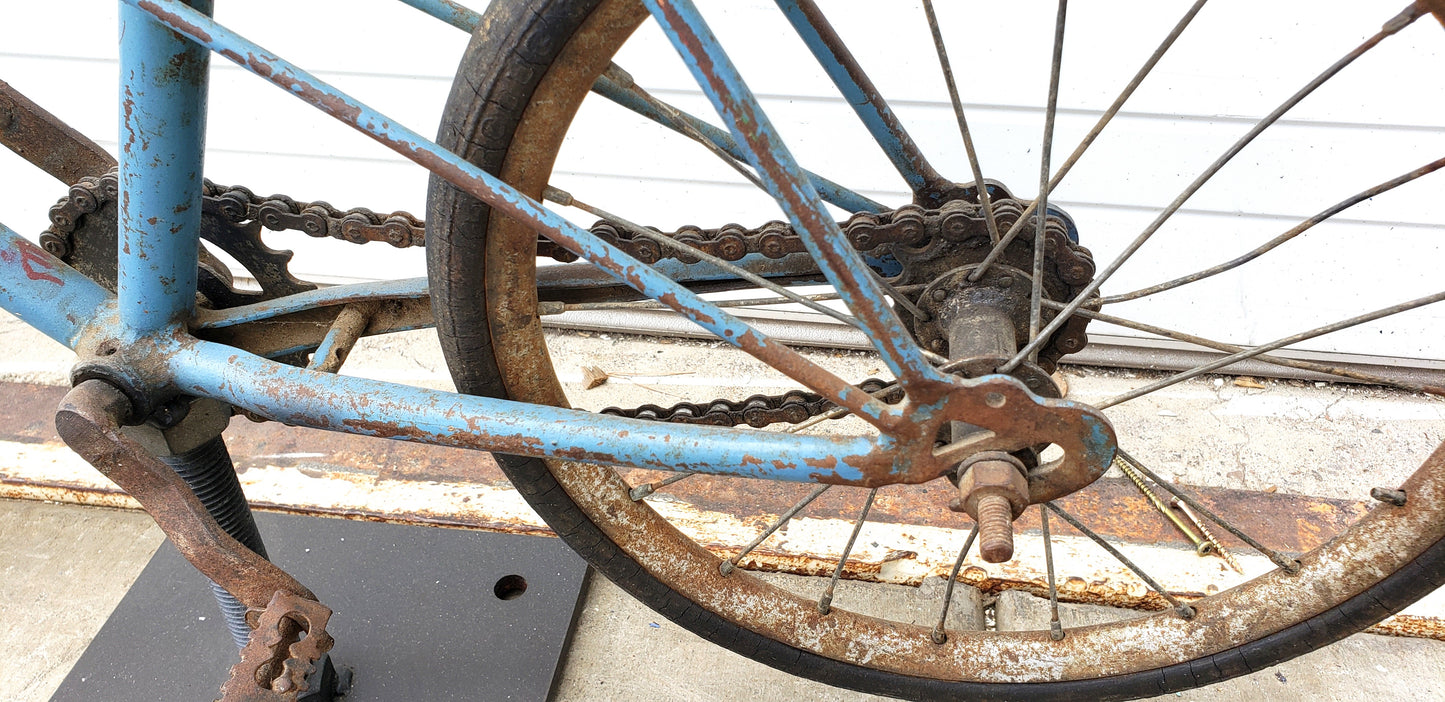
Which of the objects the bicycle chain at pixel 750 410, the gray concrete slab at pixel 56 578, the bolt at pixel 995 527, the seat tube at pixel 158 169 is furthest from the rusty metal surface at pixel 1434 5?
the gray concrete slab at pixel 56 578

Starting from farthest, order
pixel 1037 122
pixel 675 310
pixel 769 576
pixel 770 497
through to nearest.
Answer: pixel 1037 122, pixel 770 497, pixel 769 576, pixel 675 310

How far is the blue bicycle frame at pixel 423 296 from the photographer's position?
0.97m

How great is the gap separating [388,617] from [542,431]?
2.66 feet

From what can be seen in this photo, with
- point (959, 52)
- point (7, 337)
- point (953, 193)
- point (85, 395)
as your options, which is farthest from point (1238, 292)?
point (7, 337)

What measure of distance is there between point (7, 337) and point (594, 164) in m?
1.60

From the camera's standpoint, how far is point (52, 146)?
56.1 inches

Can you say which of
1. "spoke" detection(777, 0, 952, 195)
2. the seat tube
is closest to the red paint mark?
the seat tube

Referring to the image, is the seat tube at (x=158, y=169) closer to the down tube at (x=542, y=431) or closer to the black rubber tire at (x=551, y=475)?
the down tube at (x=542, y=431)

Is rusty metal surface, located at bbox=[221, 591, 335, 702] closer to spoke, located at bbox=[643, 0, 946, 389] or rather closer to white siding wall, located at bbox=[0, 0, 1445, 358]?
spoke, located at bbox=[643, 0, 946, 389]

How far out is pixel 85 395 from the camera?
3.98 ft

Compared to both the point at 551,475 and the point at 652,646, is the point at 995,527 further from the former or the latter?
the point at 652,646

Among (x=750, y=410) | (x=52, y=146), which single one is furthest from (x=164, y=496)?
(x=750, y=410)

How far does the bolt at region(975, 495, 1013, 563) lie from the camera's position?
1.13 meters

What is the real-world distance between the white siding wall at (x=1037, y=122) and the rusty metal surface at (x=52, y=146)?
37.7 inches
